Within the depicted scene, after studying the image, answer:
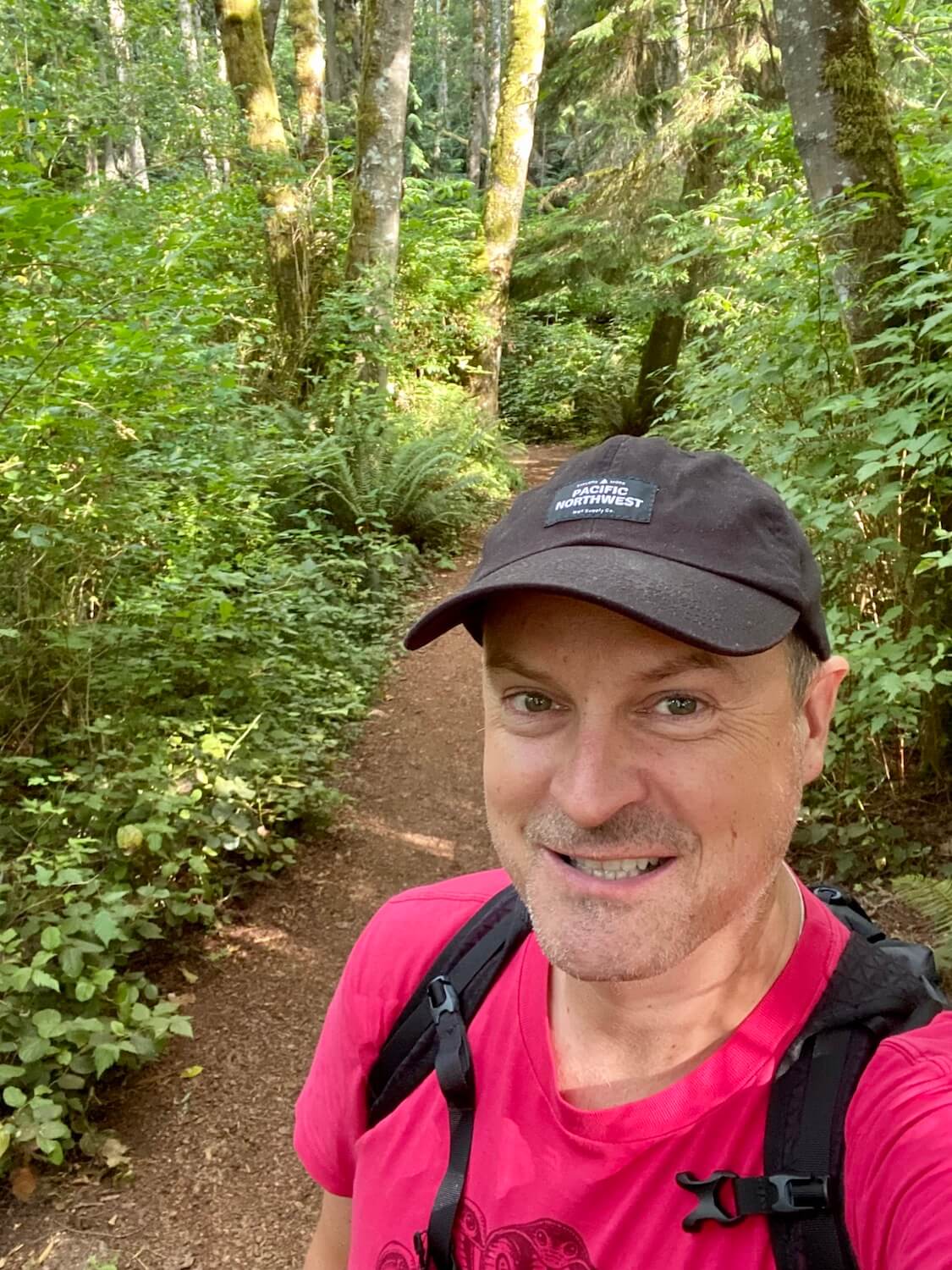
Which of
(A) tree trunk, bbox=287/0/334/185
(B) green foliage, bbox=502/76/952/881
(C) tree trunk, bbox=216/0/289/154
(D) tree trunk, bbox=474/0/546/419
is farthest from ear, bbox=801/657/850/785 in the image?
(A) tree trunk, bbox=287/0/334/185

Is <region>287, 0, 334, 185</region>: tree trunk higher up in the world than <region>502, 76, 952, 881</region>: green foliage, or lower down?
higher up

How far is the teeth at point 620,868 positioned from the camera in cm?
117

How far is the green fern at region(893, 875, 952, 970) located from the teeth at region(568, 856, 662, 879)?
2.67 meters

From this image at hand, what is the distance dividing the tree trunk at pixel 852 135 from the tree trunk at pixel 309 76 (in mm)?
10858

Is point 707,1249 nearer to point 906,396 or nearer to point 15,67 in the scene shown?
point 906,396

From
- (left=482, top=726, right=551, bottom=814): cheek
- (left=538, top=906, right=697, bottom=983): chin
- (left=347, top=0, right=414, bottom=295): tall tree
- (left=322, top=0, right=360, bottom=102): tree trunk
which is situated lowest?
(left=538, top=906, right=697, bottom=983): chin

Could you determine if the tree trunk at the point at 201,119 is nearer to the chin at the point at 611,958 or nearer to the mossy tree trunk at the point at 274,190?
the mossy tree trunk at the point at 274,190

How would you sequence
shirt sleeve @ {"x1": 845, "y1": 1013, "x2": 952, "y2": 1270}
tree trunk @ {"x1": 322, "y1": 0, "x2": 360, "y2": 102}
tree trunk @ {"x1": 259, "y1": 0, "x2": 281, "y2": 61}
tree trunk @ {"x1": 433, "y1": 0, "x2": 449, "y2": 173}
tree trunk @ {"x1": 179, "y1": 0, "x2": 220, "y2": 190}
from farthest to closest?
tree trunk @ {"x1": 433, "y1": 0, "x2": 449, "y2": 173} → tree trunk @ {"x1": 322, "y1": 0, "x2": 360, "y2": 102} → tree trunk @ {"x1": 259, "y1": 0, "x2": 281, "y2": 61} → tree trunk @ {"x1": 179, "y1": 0, "x2": 220, "y2": 190} → shirt sleeve @ {"x1": 845, "y1": 1013, "x2": 952, "y2": 1270}

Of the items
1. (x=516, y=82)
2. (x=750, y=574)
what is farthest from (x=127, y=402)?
(x=516, y=82)

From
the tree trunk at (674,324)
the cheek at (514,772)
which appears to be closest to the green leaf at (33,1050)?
the cheek at (514,772)

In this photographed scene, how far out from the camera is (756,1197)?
100 cm

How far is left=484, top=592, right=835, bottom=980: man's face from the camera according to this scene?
3.79ft

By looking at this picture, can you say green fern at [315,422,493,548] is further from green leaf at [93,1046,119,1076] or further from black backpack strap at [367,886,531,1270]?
black backpack strap at [367,886,531,1270]

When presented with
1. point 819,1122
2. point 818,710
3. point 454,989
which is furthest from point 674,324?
point 819,1122
